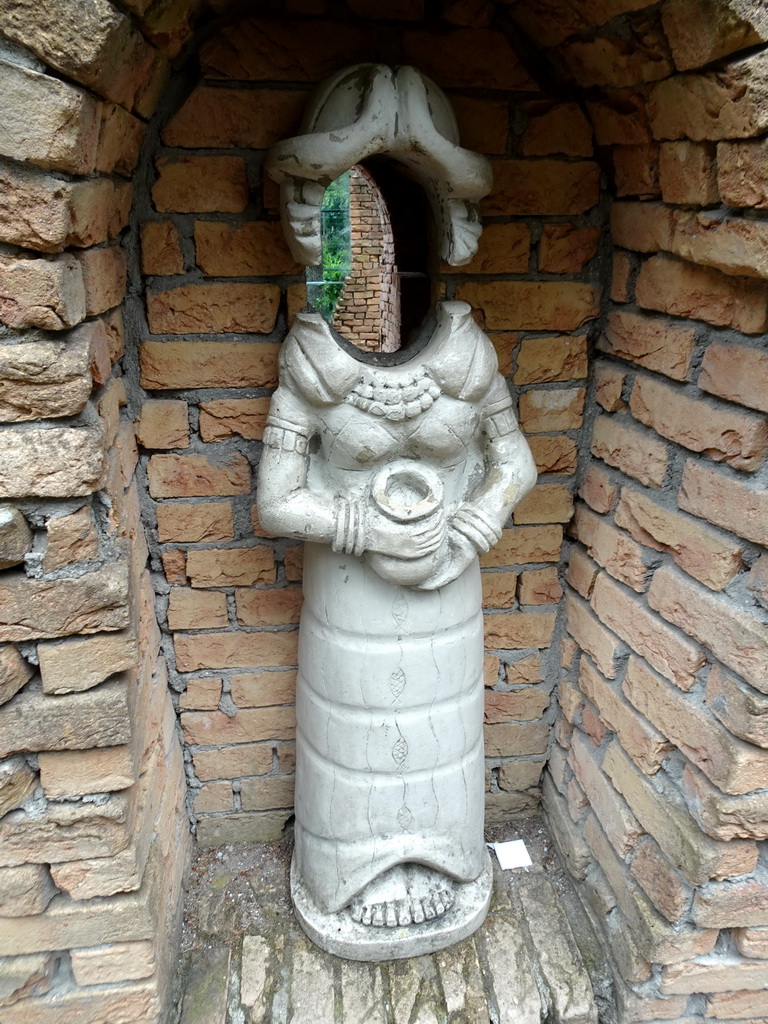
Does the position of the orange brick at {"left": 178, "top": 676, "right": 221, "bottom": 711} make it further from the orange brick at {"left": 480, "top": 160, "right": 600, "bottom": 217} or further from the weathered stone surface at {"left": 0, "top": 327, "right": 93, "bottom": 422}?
the orange brick at {"left": 480, "top": 160, "right": 600, "bottom": 217}

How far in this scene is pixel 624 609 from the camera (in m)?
1.61

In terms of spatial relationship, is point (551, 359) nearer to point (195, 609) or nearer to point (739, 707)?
point (739, 707)

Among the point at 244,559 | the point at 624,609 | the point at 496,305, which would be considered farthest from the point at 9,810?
the point at 496,305

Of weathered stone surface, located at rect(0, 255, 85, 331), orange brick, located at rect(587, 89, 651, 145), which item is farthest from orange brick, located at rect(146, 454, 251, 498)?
Answer: orange brick, located at rect(587, 89, 651, 145)

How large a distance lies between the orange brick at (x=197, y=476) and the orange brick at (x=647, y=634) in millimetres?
852

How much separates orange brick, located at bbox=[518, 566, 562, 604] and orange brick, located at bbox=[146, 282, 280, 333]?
34.8 inches

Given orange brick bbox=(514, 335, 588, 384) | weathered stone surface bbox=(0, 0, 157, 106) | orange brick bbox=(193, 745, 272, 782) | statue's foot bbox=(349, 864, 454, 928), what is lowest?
statue's foot bbox=(349, 864, 454, 928)

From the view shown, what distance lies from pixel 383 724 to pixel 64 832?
62 cm

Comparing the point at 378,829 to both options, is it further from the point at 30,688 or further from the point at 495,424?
the point at 495,424

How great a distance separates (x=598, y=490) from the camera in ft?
5.61

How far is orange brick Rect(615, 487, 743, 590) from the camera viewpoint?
1.30m

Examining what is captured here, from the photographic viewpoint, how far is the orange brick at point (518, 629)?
1904 mm

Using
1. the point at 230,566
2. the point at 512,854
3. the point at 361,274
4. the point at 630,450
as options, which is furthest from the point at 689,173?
the point at 361,274

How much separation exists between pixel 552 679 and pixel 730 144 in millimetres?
1334
